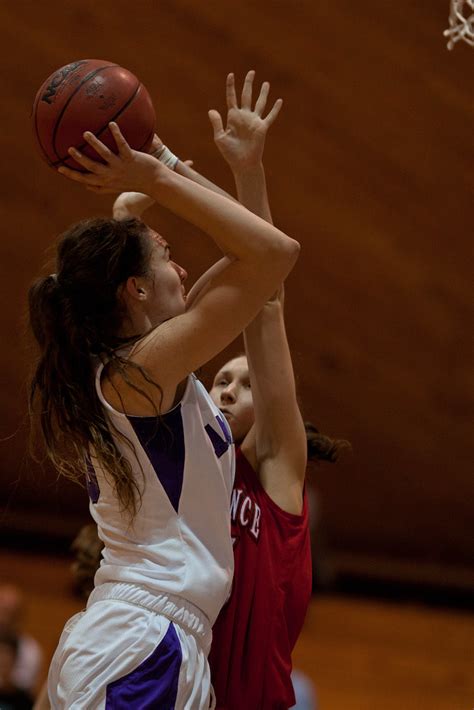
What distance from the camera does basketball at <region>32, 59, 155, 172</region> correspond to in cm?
260

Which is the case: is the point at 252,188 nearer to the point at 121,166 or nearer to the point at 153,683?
the point at 121,166

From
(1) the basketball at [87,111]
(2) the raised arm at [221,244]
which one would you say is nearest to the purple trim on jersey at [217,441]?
(2) the raised arm at [221,244]

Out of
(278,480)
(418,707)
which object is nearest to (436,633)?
(418,707)

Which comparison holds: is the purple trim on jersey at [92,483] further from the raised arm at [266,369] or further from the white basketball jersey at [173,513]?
the raised arm at [266,369]

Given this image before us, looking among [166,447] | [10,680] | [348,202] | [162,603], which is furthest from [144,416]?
[348,202]

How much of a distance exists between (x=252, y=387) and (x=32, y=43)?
4548 mm

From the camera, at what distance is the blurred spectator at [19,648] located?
5535 millimetres

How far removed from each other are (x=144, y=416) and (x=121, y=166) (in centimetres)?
56

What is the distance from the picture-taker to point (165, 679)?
250 cm

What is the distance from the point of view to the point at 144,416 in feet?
8.36

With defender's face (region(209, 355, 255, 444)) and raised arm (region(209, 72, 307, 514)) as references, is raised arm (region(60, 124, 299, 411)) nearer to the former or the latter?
raised arm (region(209, 72, 307, 514))

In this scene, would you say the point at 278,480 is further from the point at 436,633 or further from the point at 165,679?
the point at 436,633

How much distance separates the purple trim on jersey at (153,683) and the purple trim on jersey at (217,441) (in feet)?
1.41

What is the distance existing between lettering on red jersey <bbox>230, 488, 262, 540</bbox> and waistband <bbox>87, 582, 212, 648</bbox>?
0.34 metres
